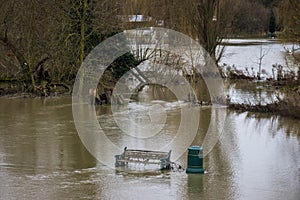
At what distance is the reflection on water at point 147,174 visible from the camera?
27.7ft

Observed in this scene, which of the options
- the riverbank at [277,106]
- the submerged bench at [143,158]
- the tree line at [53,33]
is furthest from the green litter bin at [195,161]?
the tree line at [53,33]

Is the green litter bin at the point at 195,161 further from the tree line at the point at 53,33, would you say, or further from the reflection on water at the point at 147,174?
the tree line at the point at 53,33

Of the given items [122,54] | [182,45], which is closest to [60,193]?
[122,54]

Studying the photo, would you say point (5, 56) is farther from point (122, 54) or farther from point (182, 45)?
point (182, 45)

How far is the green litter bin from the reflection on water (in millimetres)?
138

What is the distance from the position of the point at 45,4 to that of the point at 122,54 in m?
3.13

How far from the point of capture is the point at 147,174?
31.0 ft

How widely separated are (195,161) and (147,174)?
81 cm

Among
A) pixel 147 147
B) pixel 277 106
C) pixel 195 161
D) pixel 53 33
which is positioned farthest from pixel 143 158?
pixel 53 33

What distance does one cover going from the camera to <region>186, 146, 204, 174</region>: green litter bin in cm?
937

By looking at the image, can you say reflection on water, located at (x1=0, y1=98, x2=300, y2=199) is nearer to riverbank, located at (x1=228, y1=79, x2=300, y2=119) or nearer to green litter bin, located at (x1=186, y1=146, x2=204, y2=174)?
green litter bin, located at (x1=186, y1=146, x2=204, y2=174)

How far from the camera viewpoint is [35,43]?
66.7ft

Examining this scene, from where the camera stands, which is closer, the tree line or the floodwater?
the floodwater

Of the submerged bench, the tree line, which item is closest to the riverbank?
the tree line
